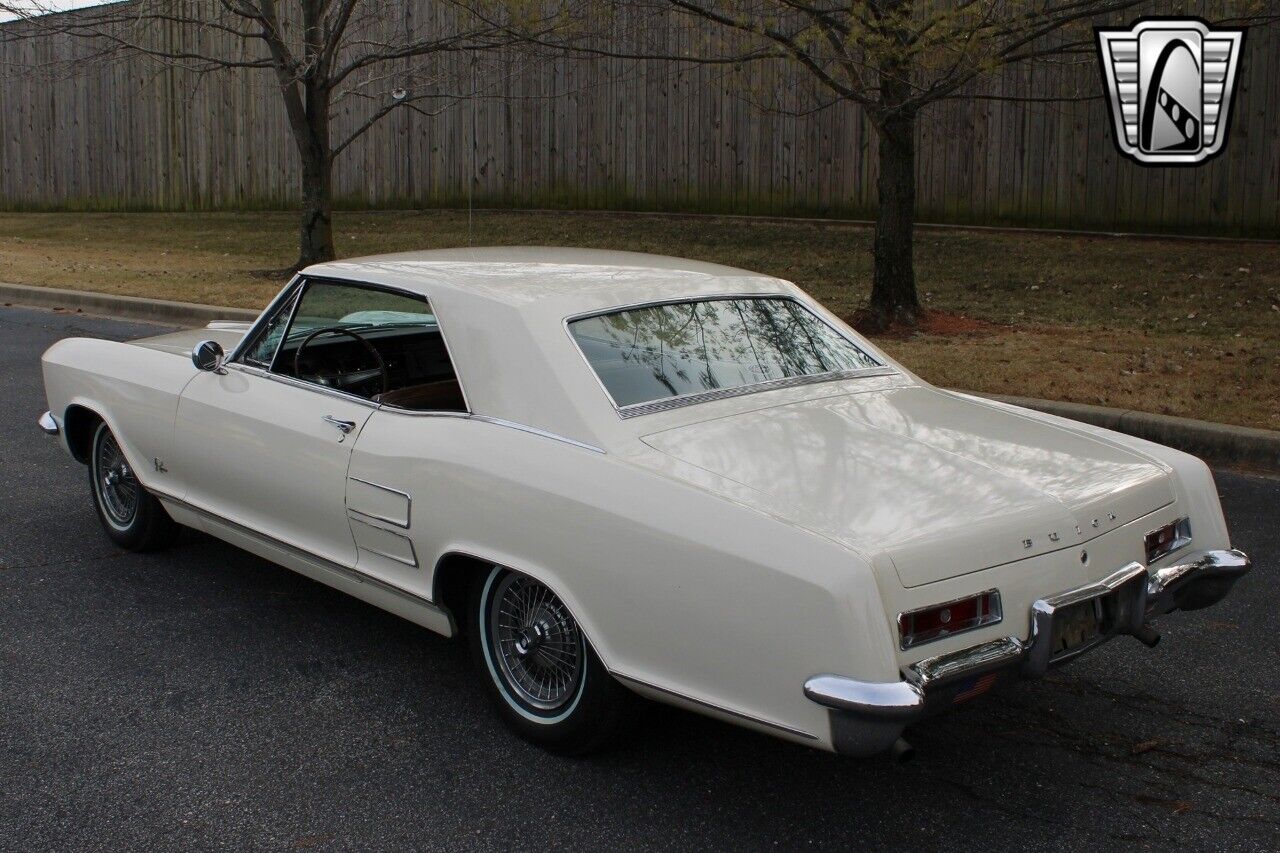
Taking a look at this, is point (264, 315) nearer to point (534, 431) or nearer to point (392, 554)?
point (392, 554)

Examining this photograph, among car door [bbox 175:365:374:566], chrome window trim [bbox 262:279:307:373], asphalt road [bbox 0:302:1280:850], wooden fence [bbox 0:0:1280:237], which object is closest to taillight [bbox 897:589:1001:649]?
asphalt road [bbox 0:302:1280:850]

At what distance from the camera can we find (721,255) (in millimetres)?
14305

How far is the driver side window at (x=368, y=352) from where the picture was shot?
4.62 metres

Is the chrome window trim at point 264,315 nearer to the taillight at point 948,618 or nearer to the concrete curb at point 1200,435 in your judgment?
the taillight at point 948,618

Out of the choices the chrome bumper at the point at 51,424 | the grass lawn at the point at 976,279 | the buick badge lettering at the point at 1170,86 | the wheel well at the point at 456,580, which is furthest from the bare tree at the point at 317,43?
the wheel well at the point at 456,580

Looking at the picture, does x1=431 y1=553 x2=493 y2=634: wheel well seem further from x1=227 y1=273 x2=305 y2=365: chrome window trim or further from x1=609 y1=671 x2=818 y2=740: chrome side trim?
x1=227 y1=273 x2=305 y2=365: chrome window trim

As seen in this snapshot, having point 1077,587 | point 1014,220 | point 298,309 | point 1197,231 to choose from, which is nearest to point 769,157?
point 1014,220

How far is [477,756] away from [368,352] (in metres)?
1.77

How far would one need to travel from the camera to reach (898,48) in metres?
8.73

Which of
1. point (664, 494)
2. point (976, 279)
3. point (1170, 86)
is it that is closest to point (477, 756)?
point (664, 494)

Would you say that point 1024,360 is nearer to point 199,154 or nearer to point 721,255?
point 721,255

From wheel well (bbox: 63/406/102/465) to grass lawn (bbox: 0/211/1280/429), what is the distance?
5185 millimetres

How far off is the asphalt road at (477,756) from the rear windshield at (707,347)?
0.98m

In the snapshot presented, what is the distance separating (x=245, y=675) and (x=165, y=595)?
92 centimetres
